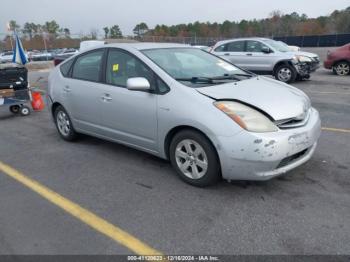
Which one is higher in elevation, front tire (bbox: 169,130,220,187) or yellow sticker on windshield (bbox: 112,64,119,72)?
yellow sticker on windshield (bbox: 112,64,119,72)

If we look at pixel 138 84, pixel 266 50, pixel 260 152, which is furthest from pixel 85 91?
pixel 266 50

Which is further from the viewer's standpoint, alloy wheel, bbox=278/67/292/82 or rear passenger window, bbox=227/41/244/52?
rear passenger window, bbox=227/41/244/52

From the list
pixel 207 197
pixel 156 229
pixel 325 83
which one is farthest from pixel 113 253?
pixel 325 83

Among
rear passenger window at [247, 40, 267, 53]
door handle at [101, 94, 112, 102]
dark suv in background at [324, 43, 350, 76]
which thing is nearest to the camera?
door handle at [101, 94, 112, 102]

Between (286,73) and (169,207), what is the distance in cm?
959

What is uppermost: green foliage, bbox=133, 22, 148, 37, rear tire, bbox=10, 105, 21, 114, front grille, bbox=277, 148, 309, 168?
green foliage, bbox=133, 22, 148, 37

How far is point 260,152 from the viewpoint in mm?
3092

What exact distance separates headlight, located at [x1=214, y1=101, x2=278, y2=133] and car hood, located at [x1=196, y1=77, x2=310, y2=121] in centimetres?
7

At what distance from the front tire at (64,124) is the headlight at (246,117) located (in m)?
2.95

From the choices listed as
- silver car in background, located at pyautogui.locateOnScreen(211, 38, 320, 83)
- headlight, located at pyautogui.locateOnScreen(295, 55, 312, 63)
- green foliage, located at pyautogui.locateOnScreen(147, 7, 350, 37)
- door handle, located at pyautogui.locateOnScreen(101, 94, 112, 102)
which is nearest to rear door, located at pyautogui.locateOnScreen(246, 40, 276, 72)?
silver car in background, located at pyautogui.locateOnScreen(211, 38, 320, 83)

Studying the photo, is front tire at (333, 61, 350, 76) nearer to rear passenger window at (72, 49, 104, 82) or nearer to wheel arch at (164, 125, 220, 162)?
rear passenger window at (72, 49, 104, 82)

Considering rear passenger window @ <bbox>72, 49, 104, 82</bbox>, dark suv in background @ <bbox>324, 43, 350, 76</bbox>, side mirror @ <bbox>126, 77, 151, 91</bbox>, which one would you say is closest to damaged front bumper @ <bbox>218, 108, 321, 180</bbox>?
side mirror @ <bbox>126, 77, 151, 91</bbox>

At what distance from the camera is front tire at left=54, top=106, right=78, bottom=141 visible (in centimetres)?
535

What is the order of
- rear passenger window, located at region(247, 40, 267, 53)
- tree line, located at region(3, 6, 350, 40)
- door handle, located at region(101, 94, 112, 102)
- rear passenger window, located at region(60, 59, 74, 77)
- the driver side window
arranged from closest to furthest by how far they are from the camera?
the driver side window, door handle, located at region(101, 94, 112, 102), rear passenger window, located at region(60, 59, 74, 77), rear passenger window, located at region(247, 40, 267, 53), tree line, located at region(3, 6, 350, 40)
